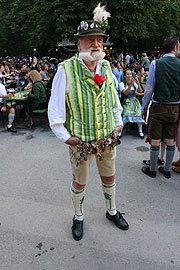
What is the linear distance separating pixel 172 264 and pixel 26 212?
169 centimetres

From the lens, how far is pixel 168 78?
310 cm

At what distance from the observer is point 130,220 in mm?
2740

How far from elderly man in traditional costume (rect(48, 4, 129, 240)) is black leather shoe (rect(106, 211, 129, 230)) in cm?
60

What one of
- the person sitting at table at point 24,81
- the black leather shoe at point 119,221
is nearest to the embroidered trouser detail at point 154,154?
the black leather shoe at point 119,221

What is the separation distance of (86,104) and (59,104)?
23cm

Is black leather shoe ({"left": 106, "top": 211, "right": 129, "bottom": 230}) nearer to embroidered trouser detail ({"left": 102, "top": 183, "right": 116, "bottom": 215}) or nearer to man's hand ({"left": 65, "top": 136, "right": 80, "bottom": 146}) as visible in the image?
embroidered trouser detail ({"left": 102, "top": 183, "right": 116, "bottom": 215})

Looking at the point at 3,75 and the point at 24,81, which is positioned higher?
the point at 3,75

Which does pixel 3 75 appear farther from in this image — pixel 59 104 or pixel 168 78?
pixel 59 104

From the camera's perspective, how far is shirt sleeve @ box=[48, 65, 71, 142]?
6.75ft

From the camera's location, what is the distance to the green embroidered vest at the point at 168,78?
3.07 meters

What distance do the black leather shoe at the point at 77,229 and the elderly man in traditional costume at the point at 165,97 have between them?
5.10ft

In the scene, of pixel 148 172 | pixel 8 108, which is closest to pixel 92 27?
pixel 148 172

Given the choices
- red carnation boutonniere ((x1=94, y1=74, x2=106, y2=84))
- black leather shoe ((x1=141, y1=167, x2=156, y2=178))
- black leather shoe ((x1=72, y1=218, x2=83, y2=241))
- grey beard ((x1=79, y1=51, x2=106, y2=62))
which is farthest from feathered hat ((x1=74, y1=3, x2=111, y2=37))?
black leather shoe ((x1=141, y1=167, x2=156, y2=178))

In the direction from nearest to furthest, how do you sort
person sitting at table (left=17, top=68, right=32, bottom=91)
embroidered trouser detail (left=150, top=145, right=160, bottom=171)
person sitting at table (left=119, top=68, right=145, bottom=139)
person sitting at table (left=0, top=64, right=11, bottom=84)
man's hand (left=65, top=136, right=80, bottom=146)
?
man's hand (left=65, top=136, right=80, bottom=146), embroidered trouser detail (left=150, top=145, right=160, bottom=171), person sitting at table (left=119, top=68, right=145, bottom=139), person sitting at table (left=17, top=68, right=32, bottom=91), person sitting at table (left=0, top=64, right=11, bottom=84)
